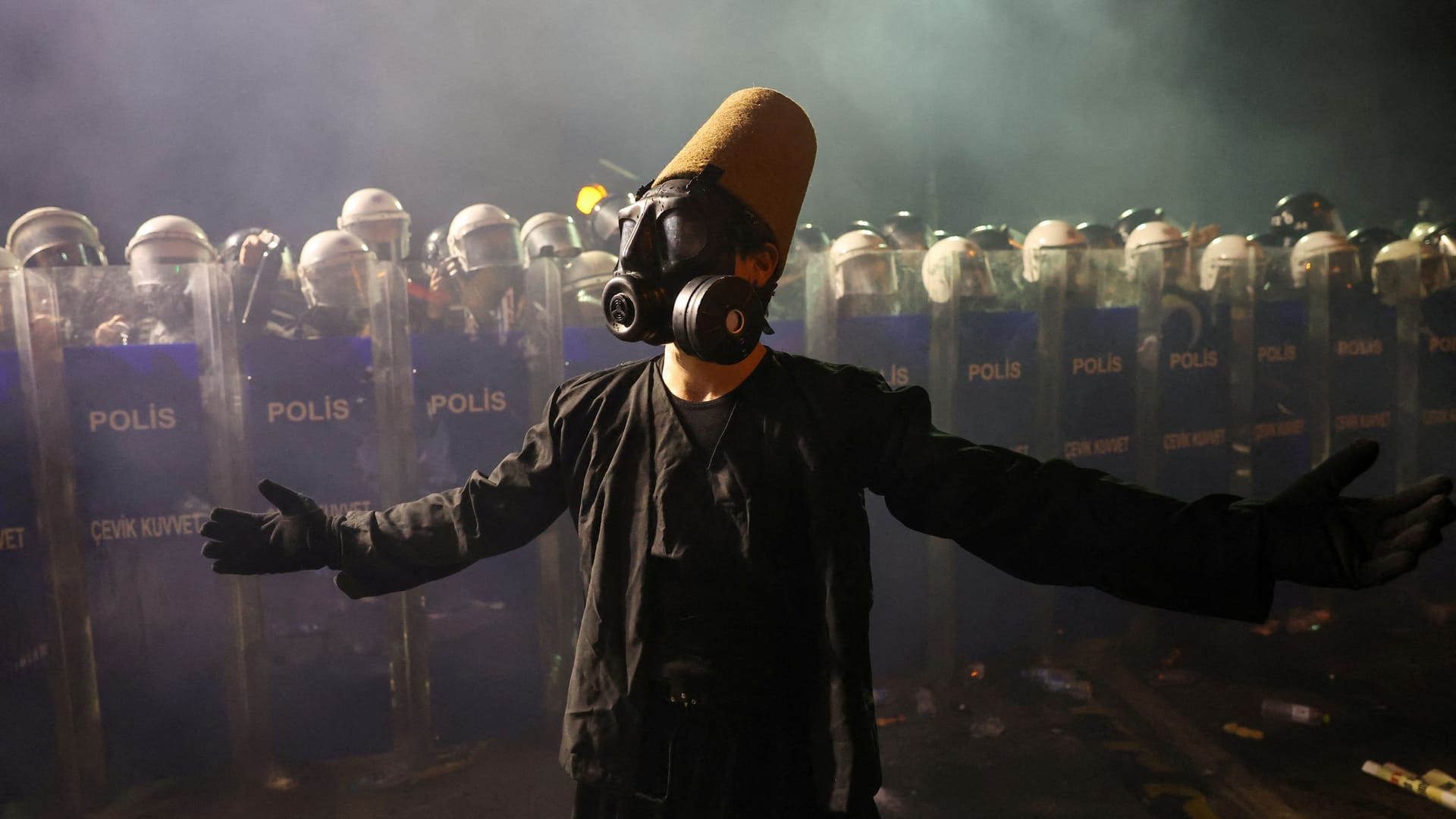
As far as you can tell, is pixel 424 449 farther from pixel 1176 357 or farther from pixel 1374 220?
pixel 1374 220

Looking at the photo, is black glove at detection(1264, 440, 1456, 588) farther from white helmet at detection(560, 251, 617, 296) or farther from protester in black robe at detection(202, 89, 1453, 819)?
white helmet at detection(560, 251, 617, 296)

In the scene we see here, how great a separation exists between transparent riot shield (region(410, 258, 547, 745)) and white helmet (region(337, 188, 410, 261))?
5.72 feet

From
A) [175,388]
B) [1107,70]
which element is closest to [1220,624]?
[175,388]

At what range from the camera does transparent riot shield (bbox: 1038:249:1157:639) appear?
582cm

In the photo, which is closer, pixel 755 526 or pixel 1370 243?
pixel 755 526

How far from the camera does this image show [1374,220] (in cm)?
1155

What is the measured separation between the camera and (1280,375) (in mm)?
6441

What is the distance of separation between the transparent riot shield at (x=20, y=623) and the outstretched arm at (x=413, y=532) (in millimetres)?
2910

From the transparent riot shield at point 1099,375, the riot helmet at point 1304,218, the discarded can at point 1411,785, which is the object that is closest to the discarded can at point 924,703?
the transparent riot shield at point 1099,375

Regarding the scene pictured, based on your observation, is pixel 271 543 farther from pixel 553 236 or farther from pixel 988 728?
pixel 988 728

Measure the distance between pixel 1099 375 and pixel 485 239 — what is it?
4065mm

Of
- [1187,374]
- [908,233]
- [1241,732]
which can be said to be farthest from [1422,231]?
[1241,732]

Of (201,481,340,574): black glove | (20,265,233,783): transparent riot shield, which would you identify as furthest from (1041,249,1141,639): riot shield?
(20,265,233,783): transparent riot shield

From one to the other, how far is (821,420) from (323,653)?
380 cm
